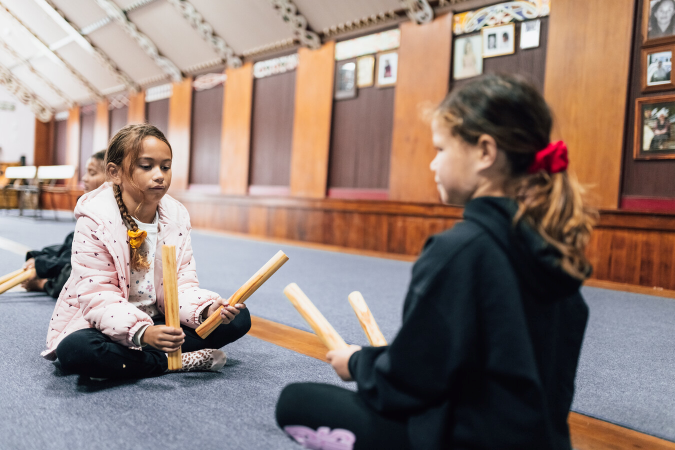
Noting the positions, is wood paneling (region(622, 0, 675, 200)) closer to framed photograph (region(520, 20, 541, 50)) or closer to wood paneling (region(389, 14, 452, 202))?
framed photograph (region(520, 20, 541, 50))

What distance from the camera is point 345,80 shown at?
5.75 metres

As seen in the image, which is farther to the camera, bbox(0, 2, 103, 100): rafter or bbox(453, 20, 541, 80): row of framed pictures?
bbox(0, 2, 103, 100): rafter

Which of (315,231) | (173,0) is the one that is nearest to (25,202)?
(173,0)

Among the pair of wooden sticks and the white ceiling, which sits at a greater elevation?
the white ceiling

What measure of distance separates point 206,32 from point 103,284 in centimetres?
628

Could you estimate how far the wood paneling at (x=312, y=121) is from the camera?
5.88 m

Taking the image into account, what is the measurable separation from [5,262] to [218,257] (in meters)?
1.47

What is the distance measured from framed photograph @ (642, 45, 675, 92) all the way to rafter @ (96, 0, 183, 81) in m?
6.37

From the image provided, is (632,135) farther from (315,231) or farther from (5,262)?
(5,262)

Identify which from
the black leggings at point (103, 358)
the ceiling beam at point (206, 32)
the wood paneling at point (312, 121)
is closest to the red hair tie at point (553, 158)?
the black leggings at point (103, 358)

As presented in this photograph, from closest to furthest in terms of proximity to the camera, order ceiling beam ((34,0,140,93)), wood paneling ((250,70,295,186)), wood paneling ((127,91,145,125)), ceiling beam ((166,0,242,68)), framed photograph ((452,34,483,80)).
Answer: framed photograph ((452,34,483,80)) → wood paneling ((250,70,295,186)) → ceiling beam ((166,0,242,68)) → ceiling beam ((34,0,140,93)) → wood paneling ((127,91,145,125))

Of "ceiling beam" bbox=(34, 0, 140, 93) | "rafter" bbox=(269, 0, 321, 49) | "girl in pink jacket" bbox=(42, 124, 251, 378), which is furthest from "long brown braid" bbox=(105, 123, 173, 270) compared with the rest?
"ceiling beam" bbox=(34, 0, 140, 93)

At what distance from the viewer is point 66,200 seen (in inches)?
429

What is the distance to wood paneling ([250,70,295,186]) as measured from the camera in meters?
6.49
